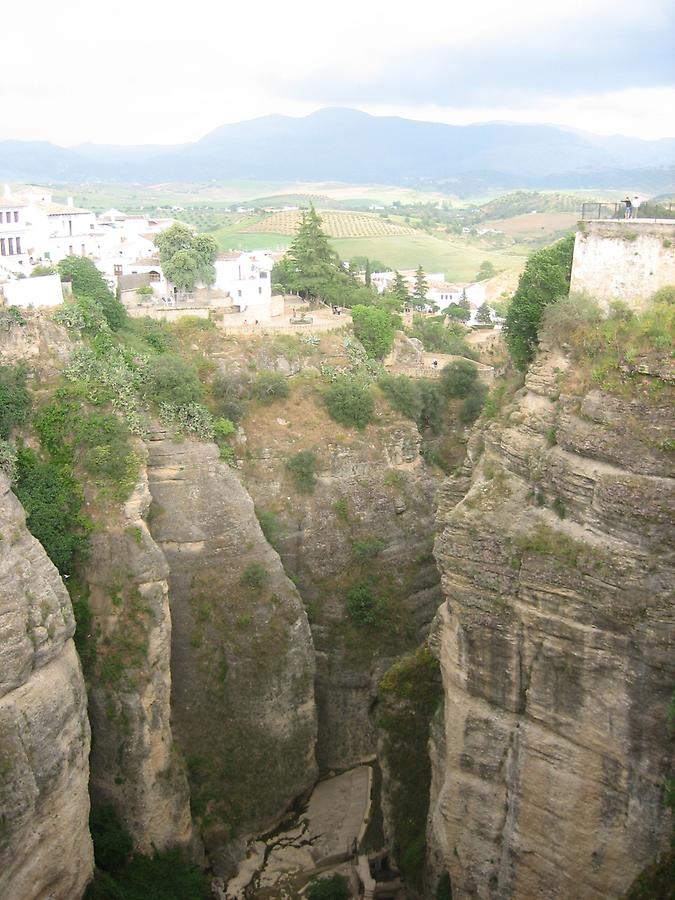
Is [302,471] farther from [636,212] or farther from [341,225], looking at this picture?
[341,225]

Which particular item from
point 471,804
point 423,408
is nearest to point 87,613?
point 471,804

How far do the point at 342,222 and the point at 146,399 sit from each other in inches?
4213

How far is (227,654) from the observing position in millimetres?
30938

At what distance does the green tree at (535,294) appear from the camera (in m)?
23.6

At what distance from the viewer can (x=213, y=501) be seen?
3145cm

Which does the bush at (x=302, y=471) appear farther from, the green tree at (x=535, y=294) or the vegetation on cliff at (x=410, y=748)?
the green tree at (x=535, y=294)

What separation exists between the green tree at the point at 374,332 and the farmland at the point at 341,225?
62388 millimetres

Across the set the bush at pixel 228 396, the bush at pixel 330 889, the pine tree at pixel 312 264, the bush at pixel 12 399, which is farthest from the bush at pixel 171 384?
the pine tree at pixel 312 264

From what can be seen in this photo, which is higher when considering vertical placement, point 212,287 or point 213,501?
point 212,287

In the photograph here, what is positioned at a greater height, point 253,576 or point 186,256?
point 186,256

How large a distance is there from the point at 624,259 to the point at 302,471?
17.2 meters

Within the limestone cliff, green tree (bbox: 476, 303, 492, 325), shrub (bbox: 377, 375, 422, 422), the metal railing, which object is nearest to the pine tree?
shrub (bbox: 377, 375, 422, 422)

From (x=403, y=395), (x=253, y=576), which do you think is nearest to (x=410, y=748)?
(x=253, y=576)

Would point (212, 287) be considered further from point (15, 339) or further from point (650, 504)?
point (650, 504)
